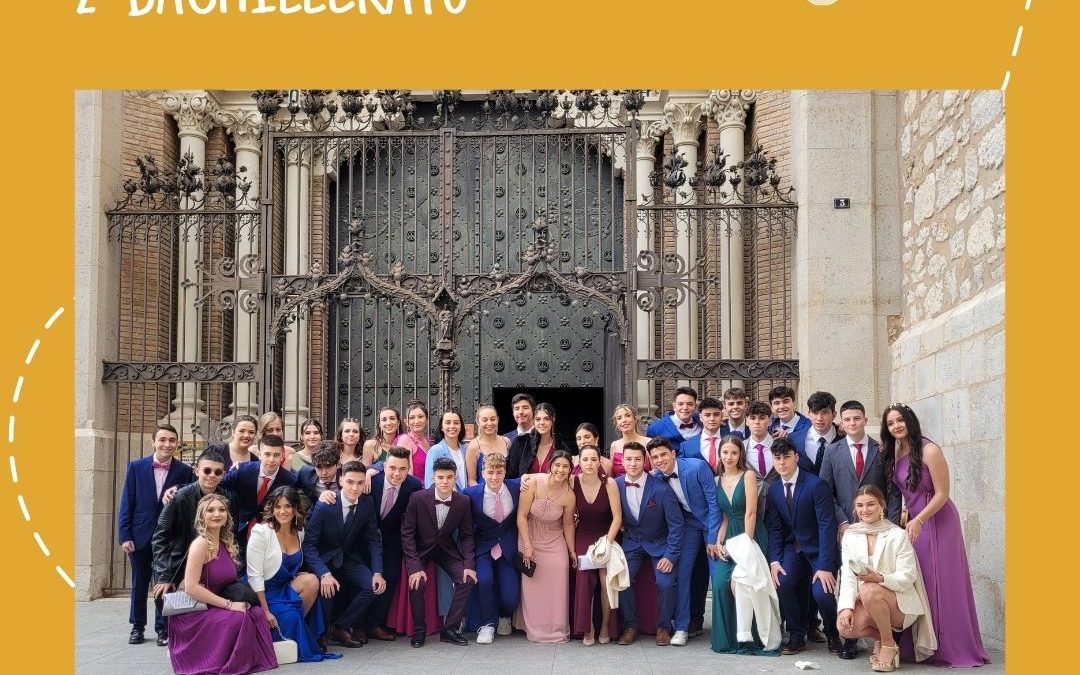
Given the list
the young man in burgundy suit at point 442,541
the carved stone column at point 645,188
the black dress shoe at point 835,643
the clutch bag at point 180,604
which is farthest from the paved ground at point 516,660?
the carved stone column at point 645,188

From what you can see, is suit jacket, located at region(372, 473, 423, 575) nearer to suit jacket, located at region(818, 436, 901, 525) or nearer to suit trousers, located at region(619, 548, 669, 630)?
suit trousers, located at region(619, 548, 669, 630)

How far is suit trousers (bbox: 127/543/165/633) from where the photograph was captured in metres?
8.84

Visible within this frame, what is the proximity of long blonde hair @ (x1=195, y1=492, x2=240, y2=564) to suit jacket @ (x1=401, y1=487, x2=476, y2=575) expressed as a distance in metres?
1.40

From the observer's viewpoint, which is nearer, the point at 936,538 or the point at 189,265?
the point at 936,538

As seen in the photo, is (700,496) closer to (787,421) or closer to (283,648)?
(787,421)

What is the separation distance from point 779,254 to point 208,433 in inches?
262

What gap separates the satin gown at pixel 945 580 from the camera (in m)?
7.73

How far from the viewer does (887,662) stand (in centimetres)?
751

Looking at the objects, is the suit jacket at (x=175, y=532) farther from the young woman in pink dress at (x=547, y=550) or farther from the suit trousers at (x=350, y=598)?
the young woman in pink dress at (x=547, y=550)

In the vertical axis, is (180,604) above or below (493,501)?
below

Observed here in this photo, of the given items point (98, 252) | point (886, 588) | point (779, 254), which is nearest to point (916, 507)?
point (886, 588)

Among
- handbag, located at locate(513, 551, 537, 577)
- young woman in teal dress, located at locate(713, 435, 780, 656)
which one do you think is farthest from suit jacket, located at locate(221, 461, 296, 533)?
young woman in teal dress, located at locate(713, 435, 780, 656)

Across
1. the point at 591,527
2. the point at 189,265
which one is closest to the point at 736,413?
the point at 591,527

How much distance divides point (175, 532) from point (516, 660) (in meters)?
2.53
